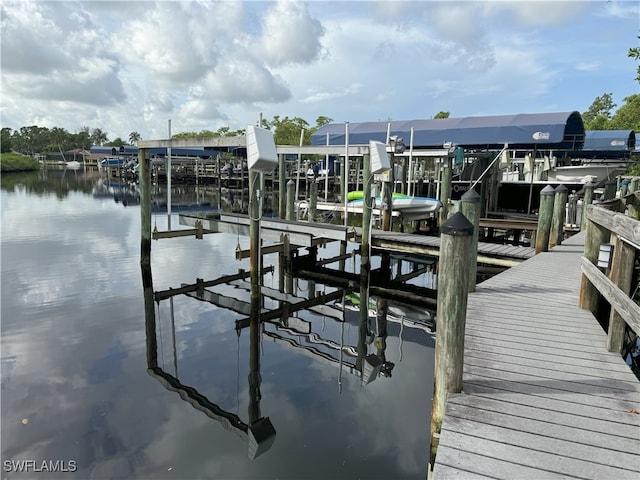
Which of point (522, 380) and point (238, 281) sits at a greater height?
point (522, 380)

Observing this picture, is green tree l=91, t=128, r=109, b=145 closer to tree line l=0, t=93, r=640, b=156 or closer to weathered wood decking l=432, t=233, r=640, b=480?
tree line l=0, t=93, r=640, b=156

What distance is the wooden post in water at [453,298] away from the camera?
331 cm

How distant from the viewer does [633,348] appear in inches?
283

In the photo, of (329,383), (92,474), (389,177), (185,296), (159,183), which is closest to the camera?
(92,474)

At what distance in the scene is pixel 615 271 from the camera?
4176 millimetres

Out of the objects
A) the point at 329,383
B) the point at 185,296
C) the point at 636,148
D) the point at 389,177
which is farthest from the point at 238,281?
the point at 636,148

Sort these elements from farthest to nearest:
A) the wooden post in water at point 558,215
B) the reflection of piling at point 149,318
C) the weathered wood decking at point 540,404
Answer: the wooden post in water at point 558,215
the reflection of piling at point 149,318
the weathered wood decking at point 540,404

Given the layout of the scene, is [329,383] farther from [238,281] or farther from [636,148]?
[636,148]

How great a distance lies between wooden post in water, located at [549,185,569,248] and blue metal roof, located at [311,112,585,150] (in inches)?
224

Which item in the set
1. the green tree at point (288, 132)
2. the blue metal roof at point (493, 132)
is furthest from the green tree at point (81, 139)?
the blue metal roof at point (493, 132)

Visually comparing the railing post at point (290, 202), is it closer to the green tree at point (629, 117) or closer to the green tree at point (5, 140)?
the green tree at point (629, 117)

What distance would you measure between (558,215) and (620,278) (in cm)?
638

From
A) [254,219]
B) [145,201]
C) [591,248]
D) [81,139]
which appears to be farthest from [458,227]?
[81,139]

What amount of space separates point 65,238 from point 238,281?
29.1 ft
